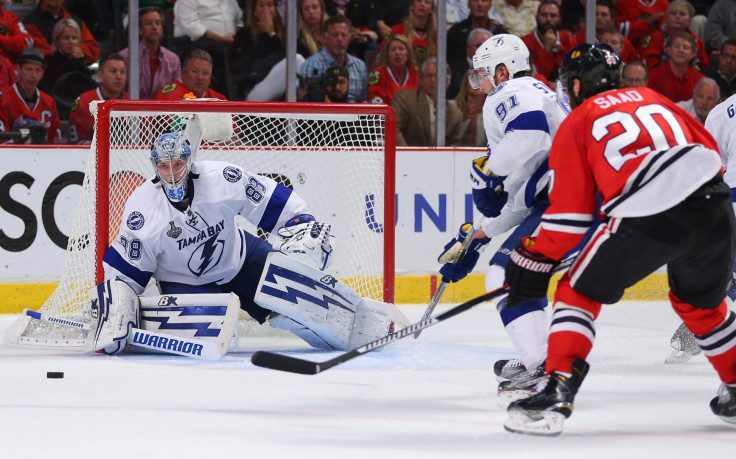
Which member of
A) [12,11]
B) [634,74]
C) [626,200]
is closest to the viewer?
[626,200]

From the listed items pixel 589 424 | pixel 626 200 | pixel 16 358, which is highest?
pixel 626 200

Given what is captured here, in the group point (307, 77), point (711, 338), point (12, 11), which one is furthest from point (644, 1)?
point (711, 338)

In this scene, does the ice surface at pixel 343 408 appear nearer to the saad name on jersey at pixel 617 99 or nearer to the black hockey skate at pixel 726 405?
the black hockey skate at pixel 726 405

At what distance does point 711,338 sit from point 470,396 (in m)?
0.83

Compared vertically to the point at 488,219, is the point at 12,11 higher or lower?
higher

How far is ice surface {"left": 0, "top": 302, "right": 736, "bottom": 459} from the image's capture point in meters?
2.79

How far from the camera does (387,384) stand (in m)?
3.89

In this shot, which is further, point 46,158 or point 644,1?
point 644,1

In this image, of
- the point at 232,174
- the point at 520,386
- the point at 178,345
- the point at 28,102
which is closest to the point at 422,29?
the point at 28,102

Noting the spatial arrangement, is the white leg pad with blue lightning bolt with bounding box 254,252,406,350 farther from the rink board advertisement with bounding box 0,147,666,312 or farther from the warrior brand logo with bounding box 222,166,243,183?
the rink board advertisement with bounding box 0,147,666,312

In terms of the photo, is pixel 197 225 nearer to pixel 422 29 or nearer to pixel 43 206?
pixel 43 206

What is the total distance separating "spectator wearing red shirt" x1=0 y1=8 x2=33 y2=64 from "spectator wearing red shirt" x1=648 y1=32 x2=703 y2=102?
143 inches

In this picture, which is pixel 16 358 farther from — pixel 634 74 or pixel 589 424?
pixel 634 74

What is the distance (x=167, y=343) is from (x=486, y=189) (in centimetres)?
134
